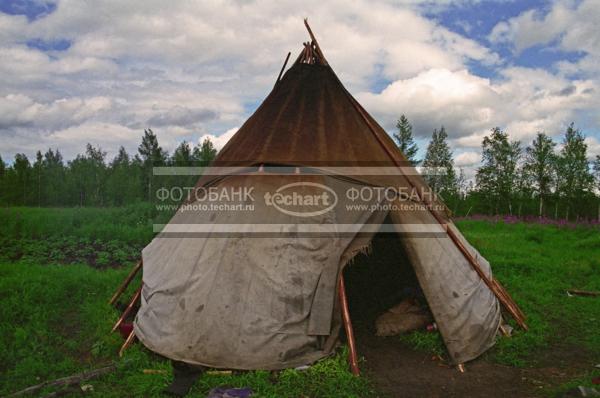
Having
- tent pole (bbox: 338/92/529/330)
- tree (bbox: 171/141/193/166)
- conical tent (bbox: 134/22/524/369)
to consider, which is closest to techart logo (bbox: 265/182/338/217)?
conical tent (bbox: 134/22/524/369)

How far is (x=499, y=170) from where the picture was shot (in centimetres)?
2648

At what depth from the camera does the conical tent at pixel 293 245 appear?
14.2ft

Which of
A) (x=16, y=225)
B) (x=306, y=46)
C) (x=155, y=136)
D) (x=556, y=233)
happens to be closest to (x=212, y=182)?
(x=306, y=46)

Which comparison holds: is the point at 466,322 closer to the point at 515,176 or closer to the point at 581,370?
the point at 581,370

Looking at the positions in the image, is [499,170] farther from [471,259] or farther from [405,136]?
[471,259]

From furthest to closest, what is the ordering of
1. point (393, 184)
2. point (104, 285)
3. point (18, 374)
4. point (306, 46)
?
point (104, 285), point (306, 46), point (393, 184), point (18, 374)

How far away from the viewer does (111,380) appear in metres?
4.18

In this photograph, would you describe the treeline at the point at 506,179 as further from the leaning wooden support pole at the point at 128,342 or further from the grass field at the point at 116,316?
the leaning wooden support pole at the point at 128,342

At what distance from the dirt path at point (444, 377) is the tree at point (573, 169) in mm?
25132

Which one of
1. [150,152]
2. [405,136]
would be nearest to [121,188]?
[150,152]

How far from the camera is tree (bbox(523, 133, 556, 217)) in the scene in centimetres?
2612

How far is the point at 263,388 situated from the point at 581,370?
3.34 meters

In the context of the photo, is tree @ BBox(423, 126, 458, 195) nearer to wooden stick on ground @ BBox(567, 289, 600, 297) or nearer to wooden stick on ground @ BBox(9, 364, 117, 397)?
wooden stick on ground @ BBox(567, 289, 600, 297)

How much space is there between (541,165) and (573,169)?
1.89m
